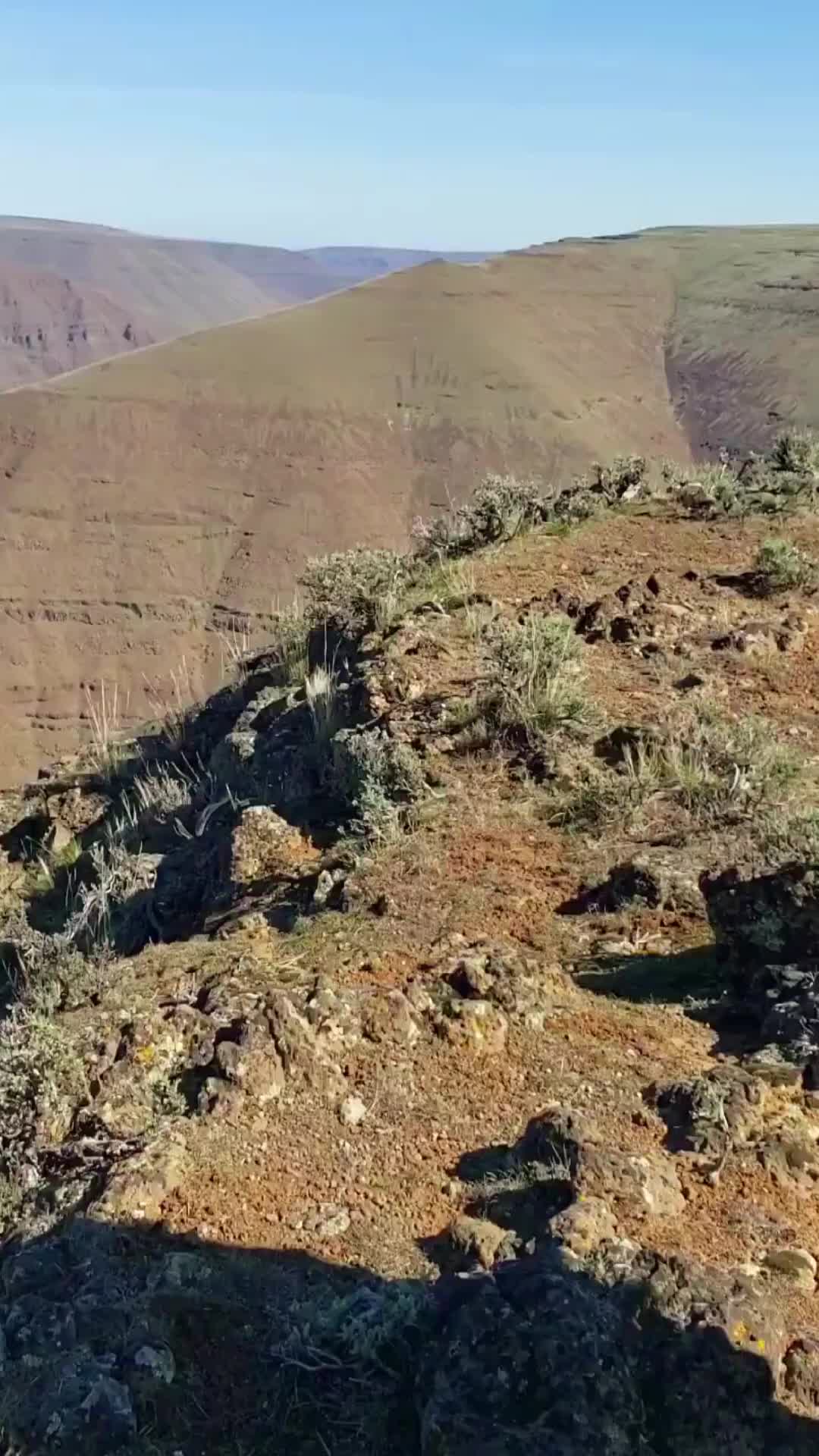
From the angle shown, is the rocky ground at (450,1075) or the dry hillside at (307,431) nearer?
the rocky ground at (450,1075)

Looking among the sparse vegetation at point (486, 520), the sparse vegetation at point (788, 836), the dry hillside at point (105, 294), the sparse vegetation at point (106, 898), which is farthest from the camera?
the dry hillside at point (105, 294)

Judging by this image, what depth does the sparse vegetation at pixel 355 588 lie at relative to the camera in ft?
22.8

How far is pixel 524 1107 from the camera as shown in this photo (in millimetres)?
3146

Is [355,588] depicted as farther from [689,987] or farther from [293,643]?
[689,987]

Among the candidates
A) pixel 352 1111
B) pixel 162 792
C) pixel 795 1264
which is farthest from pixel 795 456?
pixel 795 1264

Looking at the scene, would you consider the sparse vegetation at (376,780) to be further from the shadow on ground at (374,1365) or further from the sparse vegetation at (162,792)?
the shadow on ground at (374,1365)

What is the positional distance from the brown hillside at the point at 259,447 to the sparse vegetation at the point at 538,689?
983 inches

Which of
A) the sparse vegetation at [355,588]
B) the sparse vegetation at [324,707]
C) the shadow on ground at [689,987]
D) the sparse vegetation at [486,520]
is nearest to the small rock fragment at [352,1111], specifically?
the shadow on ground at [689,987]

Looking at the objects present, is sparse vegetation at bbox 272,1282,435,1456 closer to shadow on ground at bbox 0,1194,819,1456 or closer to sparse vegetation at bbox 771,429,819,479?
shadow on ground at bbox 0,1194,819,1456

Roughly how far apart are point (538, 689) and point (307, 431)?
46269 millimetres

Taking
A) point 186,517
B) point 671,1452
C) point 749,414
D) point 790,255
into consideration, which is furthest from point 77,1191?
point 790,255

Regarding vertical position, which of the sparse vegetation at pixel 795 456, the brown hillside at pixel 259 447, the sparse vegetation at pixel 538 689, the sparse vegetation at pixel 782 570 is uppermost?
the sparse vegetation at pixel 795 456

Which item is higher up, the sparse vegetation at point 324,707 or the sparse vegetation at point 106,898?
the sparse vegetation at point 324,707

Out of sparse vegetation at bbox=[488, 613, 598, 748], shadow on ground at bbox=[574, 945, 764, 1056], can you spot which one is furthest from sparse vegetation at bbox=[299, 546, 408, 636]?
shadow on ground at bbox=[574, 945, 764, 1056]
